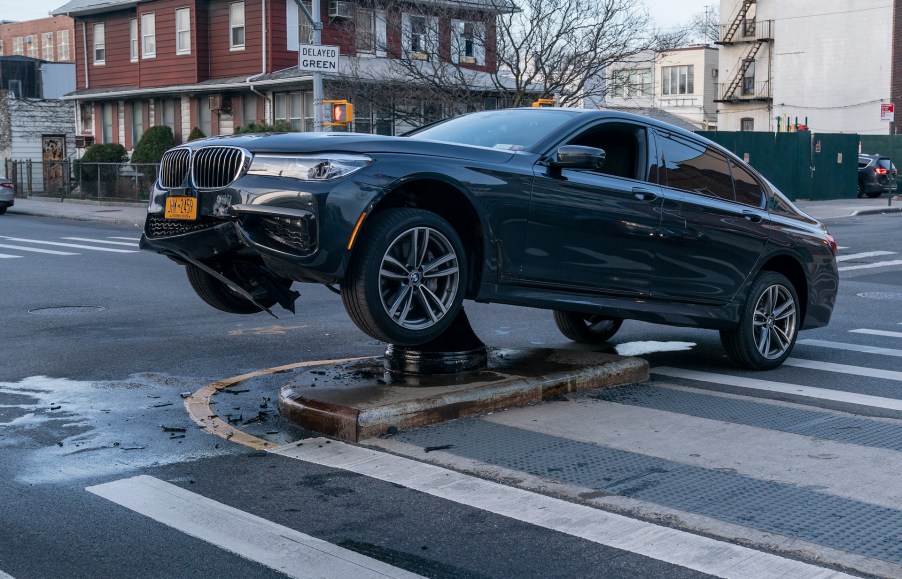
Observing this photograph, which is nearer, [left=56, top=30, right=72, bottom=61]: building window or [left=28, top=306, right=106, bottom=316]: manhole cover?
[left=28, top=306, right=106, bottom=316]: manhole cover

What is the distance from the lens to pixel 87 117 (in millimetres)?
45250

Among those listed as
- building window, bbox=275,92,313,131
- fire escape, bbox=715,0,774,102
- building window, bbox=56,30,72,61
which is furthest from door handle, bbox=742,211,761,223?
building window, bbox=56,30,72,61

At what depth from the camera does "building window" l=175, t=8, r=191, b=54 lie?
3894 cm

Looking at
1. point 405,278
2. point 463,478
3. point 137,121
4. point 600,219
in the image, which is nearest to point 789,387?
point 600,219

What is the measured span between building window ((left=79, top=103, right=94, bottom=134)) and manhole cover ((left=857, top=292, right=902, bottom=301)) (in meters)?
37.6

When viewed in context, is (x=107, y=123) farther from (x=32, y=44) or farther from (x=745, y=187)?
(x=32, y=44)

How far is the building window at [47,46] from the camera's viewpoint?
8106 centimetres

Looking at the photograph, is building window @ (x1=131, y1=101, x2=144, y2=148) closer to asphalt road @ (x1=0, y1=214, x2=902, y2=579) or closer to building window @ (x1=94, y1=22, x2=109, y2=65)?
building window @ (x1=94, y1=22, x2=109, y2=65)

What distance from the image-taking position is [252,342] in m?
9.70

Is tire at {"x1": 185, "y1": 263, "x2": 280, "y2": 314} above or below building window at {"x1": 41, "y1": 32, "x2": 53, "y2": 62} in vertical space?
below

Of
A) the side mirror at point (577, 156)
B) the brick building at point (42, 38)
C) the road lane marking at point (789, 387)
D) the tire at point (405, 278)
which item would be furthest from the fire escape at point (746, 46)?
the tire at point (405, 278)

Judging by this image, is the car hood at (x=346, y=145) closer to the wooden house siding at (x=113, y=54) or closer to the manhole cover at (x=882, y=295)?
the manhole cover at (x=882, y=295)

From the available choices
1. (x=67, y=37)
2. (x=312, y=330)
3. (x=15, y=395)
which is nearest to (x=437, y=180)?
(x=15, y=395)

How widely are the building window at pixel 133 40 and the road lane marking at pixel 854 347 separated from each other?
120 ft
